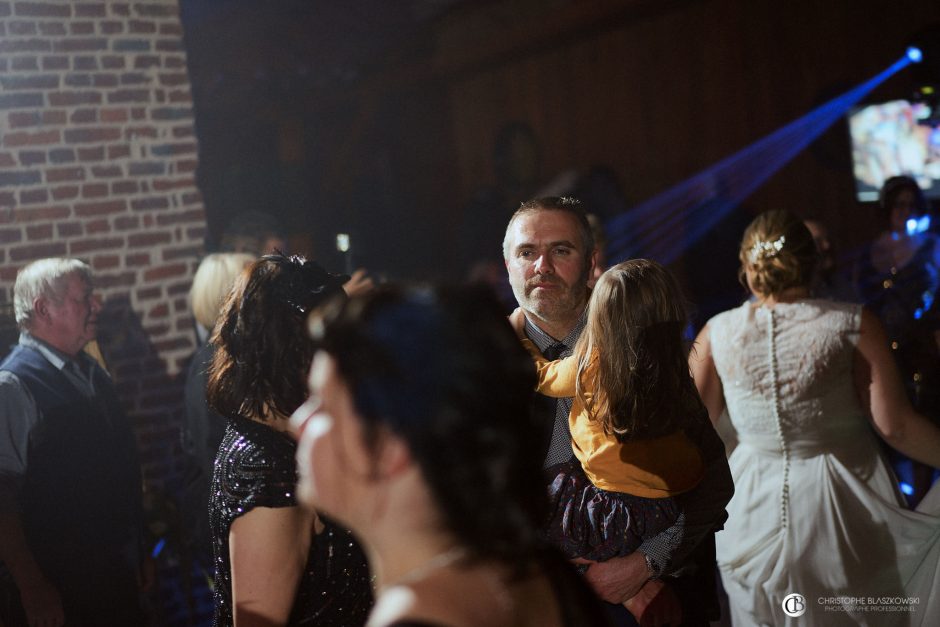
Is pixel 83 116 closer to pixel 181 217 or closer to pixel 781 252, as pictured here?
pixel 181 217

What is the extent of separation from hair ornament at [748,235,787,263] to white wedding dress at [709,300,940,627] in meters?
0.17

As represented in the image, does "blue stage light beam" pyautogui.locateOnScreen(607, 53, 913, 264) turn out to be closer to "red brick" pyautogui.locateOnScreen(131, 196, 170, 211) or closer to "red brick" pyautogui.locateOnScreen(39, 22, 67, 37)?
"red brick" pyautogui.locateOnScreen(131, 196, 170, 211)

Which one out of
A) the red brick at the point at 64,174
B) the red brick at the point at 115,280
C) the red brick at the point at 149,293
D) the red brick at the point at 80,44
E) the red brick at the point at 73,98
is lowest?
the red brick at the point at 149,293

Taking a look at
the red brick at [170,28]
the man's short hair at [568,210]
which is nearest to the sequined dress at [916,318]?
the man's short hair at [568,210]

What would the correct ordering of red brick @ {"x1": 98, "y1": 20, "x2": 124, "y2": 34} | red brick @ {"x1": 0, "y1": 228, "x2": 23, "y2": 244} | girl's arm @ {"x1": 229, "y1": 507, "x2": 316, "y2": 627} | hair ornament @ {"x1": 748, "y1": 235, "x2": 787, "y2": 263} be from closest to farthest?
1. girl's arm @ {"x1": 229, "y1": 507, "x2": 316, "y2": 627}
2. hair ornament @ {"x1": 748, "y1": 235, "x2": 787, "y2": 263}
3. red brick @ {"x1": 0, "y1": 228, "x2": 23, "y2": 244}
4. red brick @ {"x1": 98, "y1": 20, "x2": 124, "y2": 34}

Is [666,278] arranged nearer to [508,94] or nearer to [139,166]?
[139,166]

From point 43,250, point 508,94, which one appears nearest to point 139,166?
point 43,250

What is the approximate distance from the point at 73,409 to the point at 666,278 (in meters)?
2.11

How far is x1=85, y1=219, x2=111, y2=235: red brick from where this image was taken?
12.2 ft

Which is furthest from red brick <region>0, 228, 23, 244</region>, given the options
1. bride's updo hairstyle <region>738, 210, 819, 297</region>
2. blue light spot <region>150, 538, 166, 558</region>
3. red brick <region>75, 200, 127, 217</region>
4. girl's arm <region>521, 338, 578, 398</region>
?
bride's updo hairstyle <region>738, 210, 819, 297</region>

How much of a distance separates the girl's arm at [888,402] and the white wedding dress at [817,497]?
4cm

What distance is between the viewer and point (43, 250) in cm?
361

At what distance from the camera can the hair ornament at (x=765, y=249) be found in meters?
2.71

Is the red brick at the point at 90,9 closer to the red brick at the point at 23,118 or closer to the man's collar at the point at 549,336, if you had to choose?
the red brick at the point at 23,118
